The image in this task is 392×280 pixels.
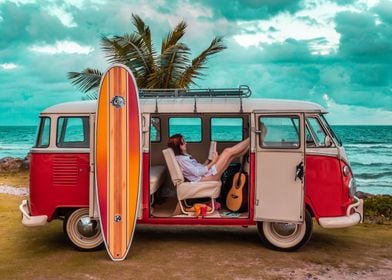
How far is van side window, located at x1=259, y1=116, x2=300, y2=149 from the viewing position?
8.43 metres

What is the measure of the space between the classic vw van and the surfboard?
23 cm

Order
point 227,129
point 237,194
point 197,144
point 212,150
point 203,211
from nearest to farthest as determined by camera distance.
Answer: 1. point 203,211
2. point 237,194
3. point 212,150
4. point 227,129
5. point 197,144

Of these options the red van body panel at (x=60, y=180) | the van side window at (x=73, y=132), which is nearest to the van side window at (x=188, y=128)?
the van side window at (x=73, y=132)

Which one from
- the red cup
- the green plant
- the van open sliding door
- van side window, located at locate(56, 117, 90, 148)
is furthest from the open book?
the green plant

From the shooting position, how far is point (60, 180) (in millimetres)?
8703

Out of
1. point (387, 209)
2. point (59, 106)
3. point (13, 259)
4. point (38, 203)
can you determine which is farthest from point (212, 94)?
point (387, 209)

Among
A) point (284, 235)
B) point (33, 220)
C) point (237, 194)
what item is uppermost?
point (237, 194)

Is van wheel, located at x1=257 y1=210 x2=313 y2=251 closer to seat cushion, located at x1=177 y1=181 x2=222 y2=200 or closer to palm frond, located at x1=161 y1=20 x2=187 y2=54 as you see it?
seat cushion, located at x1=177 y1=181 x2=222 y2=200

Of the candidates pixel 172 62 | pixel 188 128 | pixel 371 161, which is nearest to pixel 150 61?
pixel 172 62

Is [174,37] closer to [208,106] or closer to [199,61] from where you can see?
[199,61]

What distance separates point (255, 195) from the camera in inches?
335

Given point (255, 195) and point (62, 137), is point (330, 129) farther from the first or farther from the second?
point (62, 137)

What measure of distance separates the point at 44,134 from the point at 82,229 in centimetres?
165

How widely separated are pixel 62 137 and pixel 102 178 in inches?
40.2
